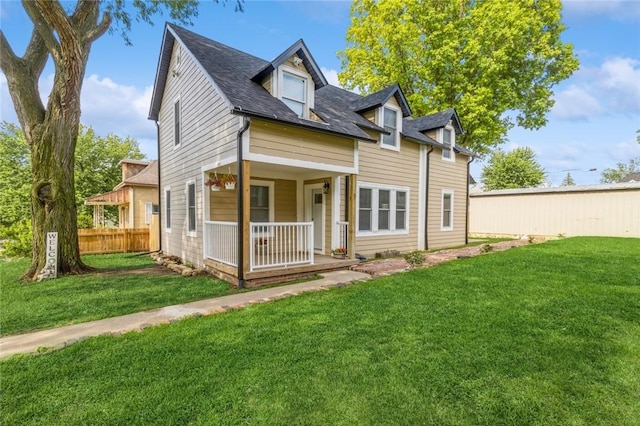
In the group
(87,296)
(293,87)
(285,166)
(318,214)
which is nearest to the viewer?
(87,296)

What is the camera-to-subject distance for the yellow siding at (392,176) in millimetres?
9883

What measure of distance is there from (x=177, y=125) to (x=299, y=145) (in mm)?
5471

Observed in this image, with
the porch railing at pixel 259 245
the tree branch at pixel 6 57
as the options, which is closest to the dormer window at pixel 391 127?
the porch railing at pixel 259 245

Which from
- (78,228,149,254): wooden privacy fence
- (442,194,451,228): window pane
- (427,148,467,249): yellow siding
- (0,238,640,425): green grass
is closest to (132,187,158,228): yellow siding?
(78,228,149,254): wooden privacy fence

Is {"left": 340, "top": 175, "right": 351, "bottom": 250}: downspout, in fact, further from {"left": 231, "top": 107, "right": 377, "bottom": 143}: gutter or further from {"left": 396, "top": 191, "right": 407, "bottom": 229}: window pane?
{"left": 396, "top": 191, "right": 407, "bottom": 229}: window pane

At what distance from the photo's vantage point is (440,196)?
12680mm

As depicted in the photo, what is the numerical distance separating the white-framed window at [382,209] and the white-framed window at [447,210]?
2629 mm

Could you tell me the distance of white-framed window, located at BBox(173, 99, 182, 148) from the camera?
1006 cm

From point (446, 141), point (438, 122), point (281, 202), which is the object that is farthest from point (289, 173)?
point (446, 141)

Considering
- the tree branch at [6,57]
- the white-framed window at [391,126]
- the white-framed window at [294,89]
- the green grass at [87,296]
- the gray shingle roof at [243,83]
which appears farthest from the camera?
the white-framed window at [391,126]

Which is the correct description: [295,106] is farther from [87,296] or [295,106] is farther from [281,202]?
[87,296]

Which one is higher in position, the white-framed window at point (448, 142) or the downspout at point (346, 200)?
the white-framed window at point (448, 142)

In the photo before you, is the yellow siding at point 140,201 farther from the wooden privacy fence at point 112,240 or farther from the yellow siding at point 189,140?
the yellow siding at point 189,140

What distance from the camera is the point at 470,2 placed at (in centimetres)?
1717
